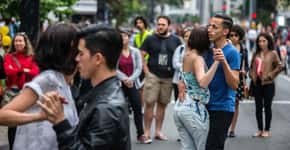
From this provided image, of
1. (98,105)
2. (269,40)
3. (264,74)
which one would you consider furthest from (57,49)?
(269,40)

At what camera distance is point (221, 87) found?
637cm

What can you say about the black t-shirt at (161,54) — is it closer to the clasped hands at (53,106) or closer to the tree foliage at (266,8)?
the clasped hands at (53,106)

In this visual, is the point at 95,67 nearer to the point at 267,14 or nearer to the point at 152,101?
the point at 152,101

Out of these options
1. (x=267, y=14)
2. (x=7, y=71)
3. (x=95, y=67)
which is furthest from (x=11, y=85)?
(x=267, y=14)

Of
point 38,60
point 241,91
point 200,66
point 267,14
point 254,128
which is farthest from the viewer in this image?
point 267,14

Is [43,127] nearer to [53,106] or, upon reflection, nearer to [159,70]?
[53,106]

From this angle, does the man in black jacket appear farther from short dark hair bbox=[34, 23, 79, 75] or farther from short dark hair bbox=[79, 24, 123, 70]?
short dark hair bbox=[34, 23, 79, 75]

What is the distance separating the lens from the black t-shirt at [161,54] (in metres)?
10.6

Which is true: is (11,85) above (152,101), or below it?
above

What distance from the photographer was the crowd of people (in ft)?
11.2

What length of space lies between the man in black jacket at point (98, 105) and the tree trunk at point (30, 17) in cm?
760

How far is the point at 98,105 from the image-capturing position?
134 inches

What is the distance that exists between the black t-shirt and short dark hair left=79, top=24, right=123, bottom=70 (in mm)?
7031

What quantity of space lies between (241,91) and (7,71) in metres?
3.46
